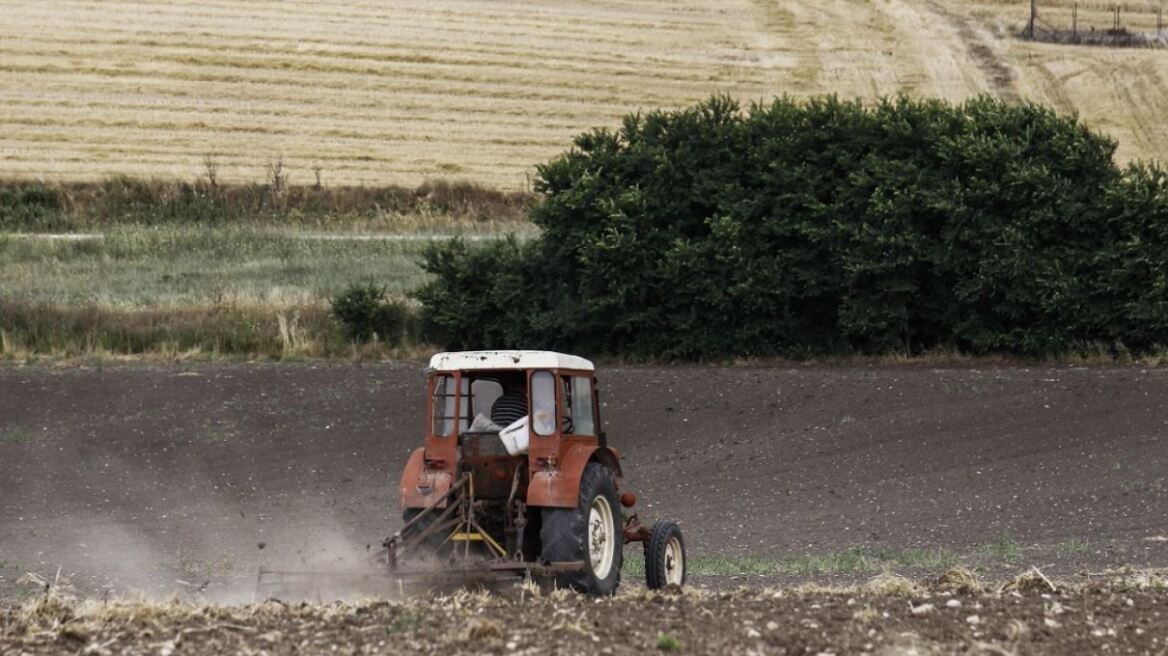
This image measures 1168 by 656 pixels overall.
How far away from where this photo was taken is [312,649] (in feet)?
31.7

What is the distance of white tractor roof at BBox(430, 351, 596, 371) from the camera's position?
12.9 metres

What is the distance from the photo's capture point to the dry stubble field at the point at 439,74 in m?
46.0

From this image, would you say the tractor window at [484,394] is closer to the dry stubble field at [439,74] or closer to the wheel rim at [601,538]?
the wheel rim at [601,538]

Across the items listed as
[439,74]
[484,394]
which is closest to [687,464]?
[484,394]

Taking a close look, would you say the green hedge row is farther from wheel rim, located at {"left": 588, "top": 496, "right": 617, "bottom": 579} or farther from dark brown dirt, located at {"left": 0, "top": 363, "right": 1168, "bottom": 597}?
wheel rim, located at {"left": 588, "top": 496, "right": 617, "bottom": 579}

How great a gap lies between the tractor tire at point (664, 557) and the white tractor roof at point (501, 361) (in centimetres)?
155

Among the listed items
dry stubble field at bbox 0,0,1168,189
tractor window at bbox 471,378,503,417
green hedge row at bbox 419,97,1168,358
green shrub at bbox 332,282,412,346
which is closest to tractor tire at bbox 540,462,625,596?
tractor window at bbox 471,378,503,417

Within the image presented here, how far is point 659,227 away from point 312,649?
18.8m

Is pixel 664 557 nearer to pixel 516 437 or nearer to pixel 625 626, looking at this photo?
pixel 516 437

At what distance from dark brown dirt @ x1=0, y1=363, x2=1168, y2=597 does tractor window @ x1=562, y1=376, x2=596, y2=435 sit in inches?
88.8

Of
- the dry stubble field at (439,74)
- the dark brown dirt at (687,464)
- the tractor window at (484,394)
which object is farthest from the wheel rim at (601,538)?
the dry stubble field at (439,74)

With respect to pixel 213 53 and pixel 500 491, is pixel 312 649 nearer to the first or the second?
pixel 500 491

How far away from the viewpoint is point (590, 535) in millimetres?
12742

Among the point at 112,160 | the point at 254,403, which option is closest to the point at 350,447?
the point at 254,403
